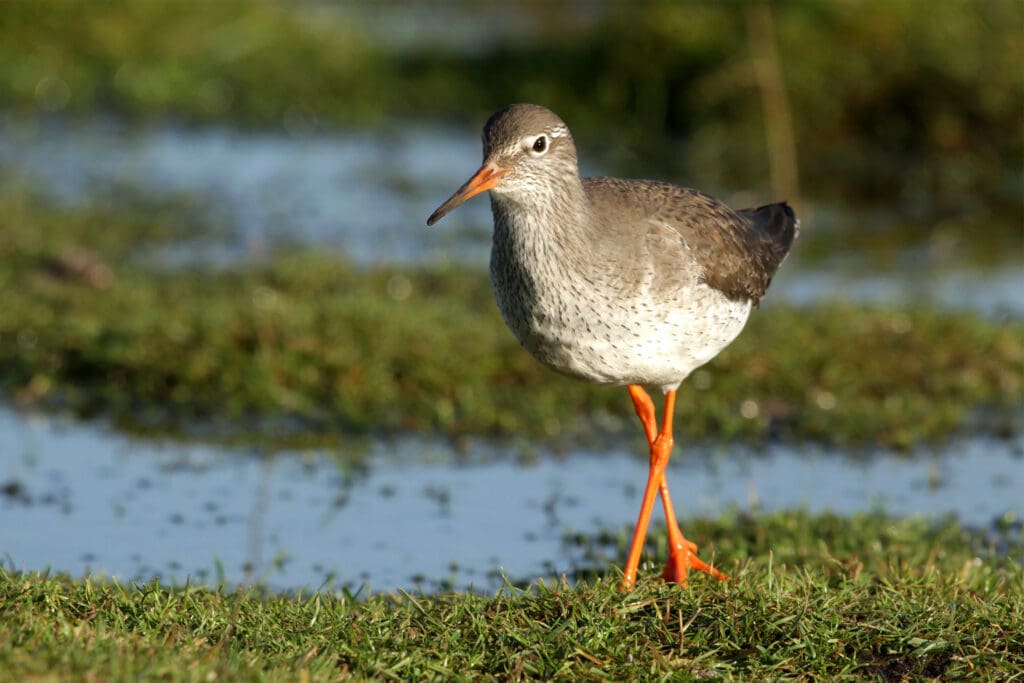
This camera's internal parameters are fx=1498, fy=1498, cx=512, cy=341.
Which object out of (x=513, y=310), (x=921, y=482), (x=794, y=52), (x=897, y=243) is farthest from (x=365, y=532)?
(x=794, y=52)

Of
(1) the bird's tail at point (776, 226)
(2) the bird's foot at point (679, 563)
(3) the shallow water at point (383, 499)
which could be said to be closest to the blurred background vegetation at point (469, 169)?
(3) the shallow water at point (383, 499)

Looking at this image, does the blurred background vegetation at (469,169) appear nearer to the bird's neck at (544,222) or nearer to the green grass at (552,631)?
the bird's neck at (544,222)

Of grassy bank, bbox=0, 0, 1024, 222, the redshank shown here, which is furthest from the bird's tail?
grassy bank, bbox=0, 0, 1024, 222

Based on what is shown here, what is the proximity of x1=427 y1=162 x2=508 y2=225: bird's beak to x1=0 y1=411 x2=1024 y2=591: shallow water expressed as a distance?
1518mm

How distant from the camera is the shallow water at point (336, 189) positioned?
1084 cm

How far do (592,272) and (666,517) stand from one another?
1.13m

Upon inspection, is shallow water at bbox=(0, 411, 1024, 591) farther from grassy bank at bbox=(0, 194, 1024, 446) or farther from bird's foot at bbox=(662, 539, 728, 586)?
→ bird's foot at bbox=(662, 539, 728, 586)

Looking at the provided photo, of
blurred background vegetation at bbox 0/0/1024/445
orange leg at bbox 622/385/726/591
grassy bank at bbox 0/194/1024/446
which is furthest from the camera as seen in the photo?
blurred background vegetation at bbox 0/0/1024/445

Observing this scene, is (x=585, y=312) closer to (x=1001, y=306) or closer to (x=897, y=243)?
(x=1001, y=306)

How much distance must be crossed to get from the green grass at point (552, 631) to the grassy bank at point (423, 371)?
2766 millimetres

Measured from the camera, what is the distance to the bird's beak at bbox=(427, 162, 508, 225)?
5172mm

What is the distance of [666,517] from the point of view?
5855 millimetres

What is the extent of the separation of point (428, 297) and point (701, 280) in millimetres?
4220

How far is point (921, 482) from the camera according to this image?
7395 millimetres
